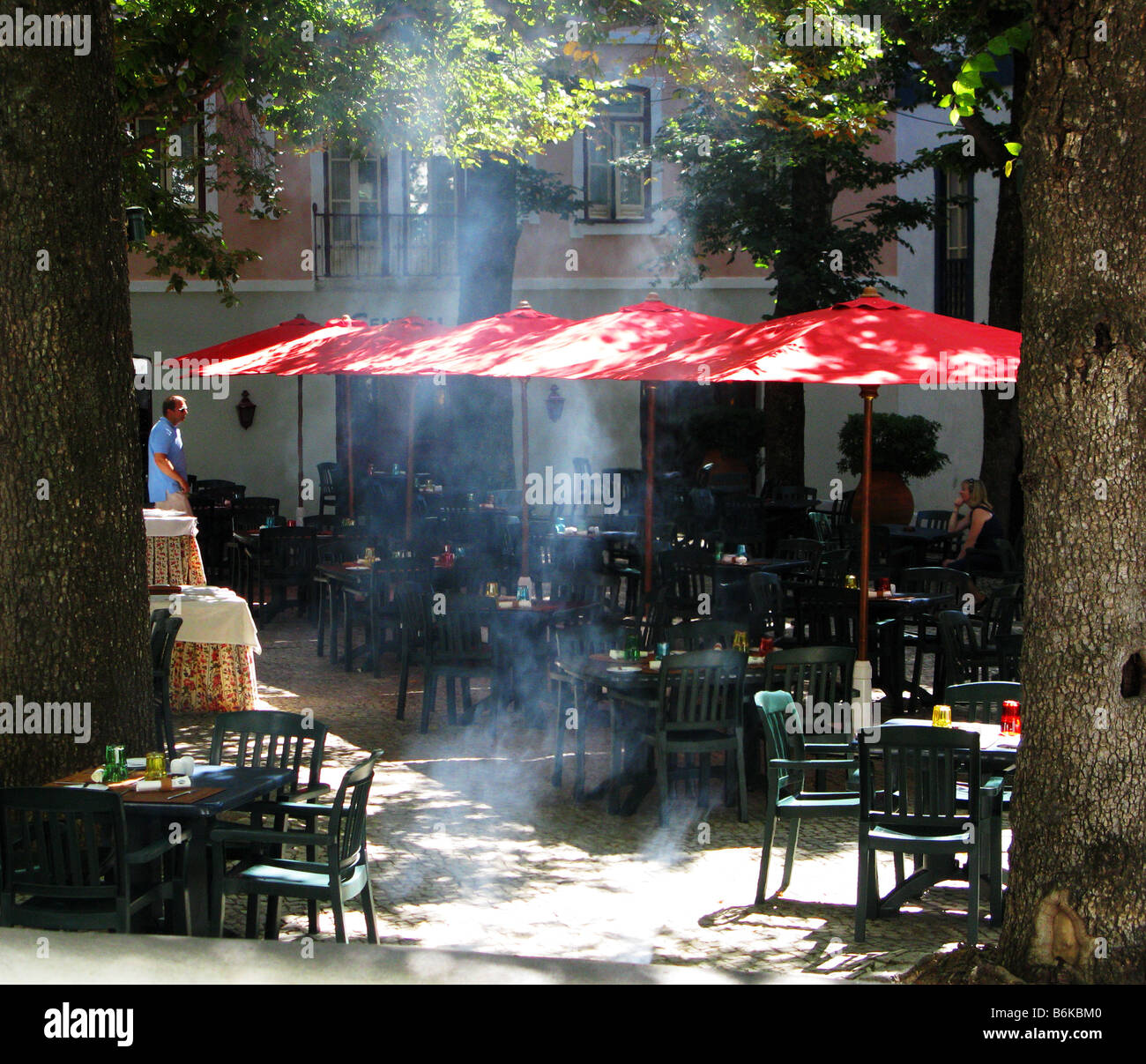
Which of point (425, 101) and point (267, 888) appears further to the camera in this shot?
point (425, 101)

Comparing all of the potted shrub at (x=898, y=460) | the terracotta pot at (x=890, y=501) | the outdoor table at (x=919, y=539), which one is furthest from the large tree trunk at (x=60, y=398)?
the potted shrub at (x=898, y=460)

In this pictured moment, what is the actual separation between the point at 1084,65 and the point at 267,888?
4120mm

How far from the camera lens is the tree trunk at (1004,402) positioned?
15.7 meters

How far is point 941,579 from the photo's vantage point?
11.2 meters

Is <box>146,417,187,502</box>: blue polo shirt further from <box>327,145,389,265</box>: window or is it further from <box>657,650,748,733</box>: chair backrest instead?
<box>327,145,389,265</box>: window

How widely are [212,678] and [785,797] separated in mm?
5218

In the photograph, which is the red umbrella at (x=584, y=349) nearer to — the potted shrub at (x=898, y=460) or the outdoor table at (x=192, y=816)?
the outdoor table at (x=192, y=816)

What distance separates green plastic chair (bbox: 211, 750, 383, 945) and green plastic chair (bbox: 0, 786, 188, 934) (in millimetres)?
346

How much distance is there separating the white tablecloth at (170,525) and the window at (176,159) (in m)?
3.18

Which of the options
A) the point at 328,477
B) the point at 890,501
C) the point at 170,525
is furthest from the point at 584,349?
the point at 328,477

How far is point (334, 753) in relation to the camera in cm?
958

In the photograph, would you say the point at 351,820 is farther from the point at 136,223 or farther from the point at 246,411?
the point at 246,411
